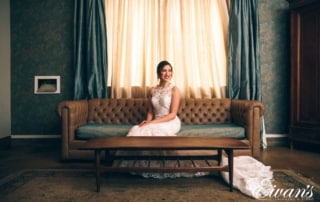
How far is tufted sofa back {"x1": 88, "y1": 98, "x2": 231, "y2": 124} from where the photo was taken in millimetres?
4531

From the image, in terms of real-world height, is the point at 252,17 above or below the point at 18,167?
above

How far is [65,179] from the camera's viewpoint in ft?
9.94

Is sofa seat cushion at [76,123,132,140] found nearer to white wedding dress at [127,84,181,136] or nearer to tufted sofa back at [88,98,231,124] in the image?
white wedding dress at [127,84,181,136]

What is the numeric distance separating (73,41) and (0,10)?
4.43 ft

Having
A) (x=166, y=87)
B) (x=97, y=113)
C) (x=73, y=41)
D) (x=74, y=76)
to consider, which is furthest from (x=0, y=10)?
(x=166, y=87)

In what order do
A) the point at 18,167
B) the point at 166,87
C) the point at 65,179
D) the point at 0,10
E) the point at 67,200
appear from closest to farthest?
the point at 67,200 < the point at 65,179 < the point at 18,167 < the point at 166,87 < the point at 0,10

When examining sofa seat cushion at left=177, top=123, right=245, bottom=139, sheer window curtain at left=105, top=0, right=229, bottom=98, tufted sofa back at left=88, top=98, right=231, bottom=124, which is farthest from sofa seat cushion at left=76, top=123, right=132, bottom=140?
sheer window curtain at left=105, top=0, right=229, bottom=98

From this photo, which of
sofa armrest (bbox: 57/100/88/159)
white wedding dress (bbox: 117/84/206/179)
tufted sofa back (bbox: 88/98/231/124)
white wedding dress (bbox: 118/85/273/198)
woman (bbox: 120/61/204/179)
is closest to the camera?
white wedding dress (bbox: 118/85/273/198)

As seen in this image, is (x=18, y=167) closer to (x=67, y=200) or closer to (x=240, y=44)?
(x=67, y=200)

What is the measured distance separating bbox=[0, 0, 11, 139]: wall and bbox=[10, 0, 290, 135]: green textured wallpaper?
0.08 m

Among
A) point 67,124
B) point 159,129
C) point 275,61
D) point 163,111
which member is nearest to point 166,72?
point 163,111

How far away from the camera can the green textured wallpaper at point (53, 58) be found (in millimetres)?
5004

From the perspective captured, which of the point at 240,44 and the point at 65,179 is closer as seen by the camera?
the point at 65,179

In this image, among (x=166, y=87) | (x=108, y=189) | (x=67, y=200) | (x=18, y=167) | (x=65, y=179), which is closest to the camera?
(x=67, y=200)
